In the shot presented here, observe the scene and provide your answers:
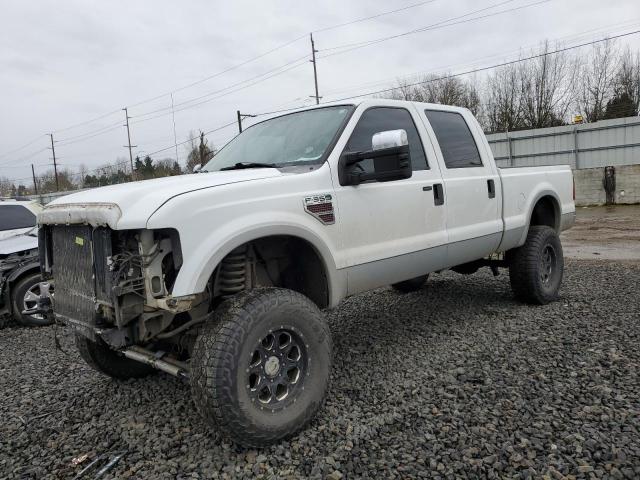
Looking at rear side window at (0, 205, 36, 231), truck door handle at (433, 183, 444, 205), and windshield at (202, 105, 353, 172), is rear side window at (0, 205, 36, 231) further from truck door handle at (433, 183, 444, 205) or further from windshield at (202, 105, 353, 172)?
truck door handle at (433, 183, 444, 205)

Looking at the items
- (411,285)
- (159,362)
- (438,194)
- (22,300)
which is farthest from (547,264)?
(22,300)

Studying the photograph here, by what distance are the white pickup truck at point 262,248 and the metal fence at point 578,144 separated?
18.1m

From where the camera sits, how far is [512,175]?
197 inches

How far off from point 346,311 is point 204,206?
344cm

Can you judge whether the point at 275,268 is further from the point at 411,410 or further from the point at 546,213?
the point at 546,213

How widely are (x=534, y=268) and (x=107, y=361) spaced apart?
409 cm

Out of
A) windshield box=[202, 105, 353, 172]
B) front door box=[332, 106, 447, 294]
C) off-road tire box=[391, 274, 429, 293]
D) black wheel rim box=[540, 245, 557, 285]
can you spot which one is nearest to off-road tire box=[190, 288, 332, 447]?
front door box=[332, 106, 447, 294]

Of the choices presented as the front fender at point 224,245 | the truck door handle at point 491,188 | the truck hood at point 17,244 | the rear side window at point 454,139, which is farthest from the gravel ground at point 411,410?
the truck hood at point 17,244

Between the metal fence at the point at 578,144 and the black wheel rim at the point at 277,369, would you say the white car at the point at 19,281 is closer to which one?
the black wheel rim at the point at 277,369

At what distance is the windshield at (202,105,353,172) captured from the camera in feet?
11.6

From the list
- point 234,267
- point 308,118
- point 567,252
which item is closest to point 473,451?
point 234,267

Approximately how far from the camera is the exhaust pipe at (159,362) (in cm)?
283

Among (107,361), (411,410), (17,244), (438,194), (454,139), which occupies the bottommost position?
(411,410)

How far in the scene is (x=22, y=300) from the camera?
20.3 ft
